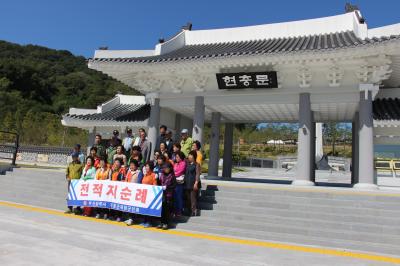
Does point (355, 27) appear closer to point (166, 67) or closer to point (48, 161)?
point (166, 67)

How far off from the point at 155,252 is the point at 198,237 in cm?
155

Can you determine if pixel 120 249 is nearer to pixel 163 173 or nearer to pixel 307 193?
pixel 163 173

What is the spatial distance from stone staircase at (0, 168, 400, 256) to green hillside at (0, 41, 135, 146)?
30.7 metres

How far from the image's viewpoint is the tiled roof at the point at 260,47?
32.1ft

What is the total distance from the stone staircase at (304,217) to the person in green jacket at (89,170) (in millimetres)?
2907

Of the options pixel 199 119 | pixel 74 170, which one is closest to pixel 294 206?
pixel 199 119

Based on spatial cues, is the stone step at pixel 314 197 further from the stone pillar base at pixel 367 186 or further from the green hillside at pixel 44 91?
the green hillside at pixel 44 91

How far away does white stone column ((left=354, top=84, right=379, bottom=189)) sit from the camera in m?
9.25

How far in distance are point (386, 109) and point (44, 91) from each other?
67.5 metres

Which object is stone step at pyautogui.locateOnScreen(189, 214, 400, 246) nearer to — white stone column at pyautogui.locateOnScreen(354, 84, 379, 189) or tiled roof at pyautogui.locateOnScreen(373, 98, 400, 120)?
white stone column at pyautogui.locateOnScreen(354, 84, 379, 189)

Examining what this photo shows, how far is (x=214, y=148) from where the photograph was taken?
42.1 feet

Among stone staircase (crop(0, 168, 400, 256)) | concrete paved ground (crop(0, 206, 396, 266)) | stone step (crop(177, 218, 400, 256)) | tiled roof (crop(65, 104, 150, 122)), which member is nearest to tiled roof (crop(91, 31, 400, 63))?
tiled roof (crop(65, 104, 150, 122))

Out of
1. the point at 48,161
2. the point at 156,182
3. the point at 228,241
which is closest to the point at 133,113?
the point at 156,182

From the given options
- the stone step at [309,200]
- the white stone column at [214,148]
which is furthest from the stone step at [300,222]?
the white stone column at [214,148]
